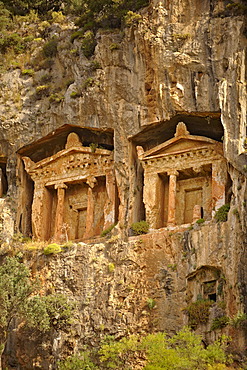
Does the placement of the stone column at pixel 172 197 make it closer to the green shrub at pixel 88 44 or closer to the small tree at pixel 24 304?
the small tree at pixel 24 304

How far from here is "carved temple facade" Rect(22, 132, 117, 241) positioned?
4222 cm

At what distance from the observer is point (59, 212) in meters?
42.8

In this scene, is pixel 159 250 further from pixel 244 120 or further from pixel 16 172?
pixel 16 172

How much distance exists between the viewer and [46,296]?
37312 millimetres

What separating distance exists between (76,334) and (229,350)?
698 cm

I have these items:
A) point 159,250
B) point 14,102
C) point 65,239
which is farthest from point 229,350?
point 14,102

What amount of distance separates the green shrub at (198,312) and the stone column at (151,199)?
561 cm

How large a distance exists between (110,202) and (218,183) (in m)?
5.74

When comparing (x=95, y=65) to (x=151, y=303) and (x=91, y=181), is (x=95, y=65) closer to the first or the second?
(x=91, y=181)

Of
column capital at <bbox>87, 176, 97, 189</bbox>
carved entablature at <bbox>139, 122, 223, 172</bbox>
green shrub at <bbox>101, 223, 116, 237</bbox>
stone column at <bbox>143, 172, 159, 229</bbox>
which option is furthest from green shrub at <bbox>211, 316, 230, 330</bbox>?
column capital at <bbox>87, 176, 97, 189</bbox>

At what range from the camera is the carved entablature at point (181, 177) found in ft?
128

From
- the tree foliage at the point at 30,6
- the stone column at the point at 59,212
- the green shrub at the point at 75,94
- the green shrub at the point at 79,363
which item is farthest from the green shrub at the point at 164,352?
the tree foliage at the point at 30,6

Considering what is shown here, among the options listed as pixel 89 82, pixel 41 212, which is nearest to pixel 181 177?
pixel 89 82

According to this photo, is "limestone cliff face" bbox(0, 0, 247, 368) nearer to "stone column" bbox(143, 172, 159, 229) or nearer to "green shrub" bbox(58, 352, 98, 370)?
"stone column" bbox(143, 172, 159, 229)
